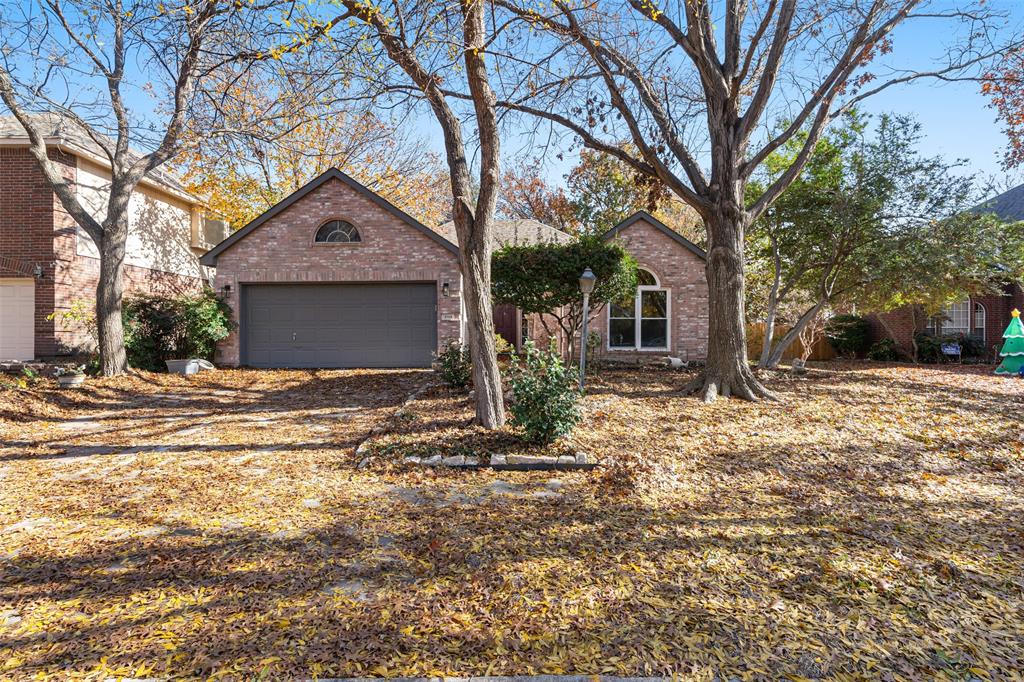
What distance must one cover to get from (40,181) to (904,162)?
64.0ft

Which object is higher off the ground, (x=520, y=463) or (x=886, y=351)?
(x=886, y=351)

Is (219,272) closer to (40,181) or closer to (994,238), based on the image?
(40,181)

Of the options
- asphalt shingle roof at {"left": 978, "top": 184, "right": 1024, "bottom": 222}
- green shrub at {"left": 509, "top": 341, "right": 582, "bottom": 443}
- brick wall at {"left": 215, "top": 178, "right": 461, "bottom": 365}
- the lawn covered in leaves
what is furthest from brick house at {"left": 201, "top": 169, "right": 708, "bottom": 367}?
asphalt shingle roof at {"left": 978, "top": 184, "right": 1024, "bottom": 222}

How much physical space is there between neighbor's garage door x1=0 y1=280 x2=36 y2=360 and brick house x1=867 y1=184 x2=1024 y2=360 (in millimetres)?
23747

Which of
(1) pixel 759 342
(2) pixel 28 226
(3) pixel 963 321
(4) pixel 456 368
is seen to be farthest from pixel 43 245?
(3) pixel 963 321

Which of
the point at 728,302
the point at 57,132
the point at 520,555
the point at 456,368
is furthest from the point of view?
the point at 57,132

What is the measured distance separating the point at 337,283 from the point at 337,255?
70cm

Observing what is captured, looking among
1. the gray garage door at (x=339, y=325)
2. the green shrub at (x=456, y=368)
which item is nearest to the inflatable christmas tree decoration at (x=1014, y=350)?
the green shrub at (x=456, y=368)

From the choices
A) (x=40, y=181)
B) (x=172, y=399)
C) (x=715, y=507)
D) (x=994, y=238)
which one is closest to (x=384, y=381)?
(x=172, y=399)

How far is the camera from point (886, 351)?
17.2 metres

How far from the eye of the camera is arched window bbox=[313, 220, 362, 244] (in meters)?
13.8

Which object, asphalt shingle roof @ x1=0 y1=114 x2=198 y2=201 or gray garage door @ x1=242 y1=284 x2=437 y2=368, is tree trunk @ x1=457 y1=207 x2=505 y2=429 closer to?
gray garage door @ x1=242 y1=284 x2=437 y2=368

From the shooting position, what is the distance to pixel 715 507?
4.21 meters

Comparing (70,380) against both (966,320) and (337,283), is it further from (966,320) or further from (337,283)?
(966,320)
